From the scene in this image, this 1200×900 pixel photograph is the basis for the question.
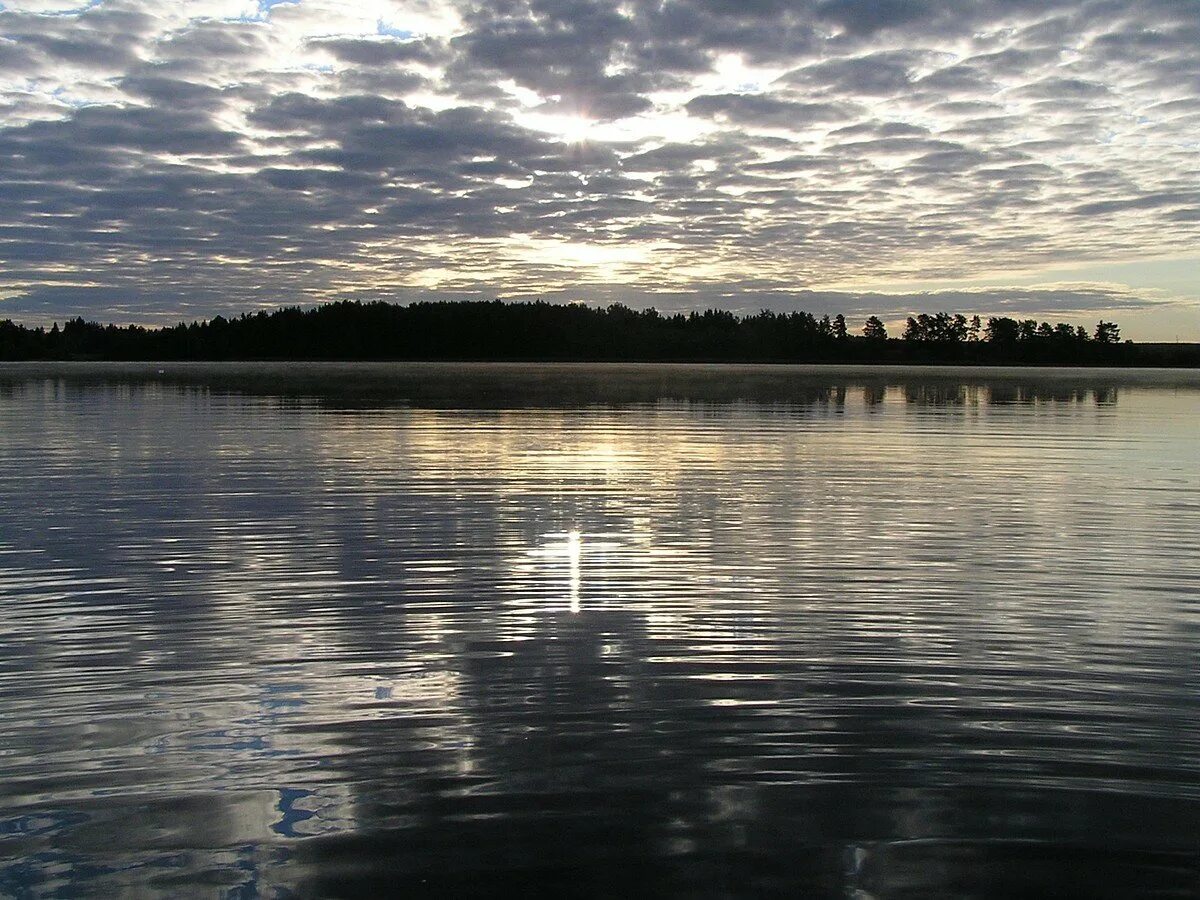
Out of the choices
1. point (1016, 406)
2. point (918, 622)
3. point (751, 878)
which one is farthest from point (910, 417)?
point (751, 878)

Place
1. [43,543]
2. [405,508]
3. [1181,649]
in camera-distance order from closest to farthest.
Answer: [1181,649], [43,543], [405,508]

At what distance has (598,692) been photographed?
8859mm

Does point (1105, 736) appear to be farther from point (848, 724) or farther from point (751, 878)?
point (751, 878)

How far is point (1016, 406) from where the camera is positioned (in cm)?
5831

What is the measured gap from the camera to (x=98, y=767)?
23.7 feet

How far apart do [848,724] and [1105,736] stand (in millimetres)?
1929

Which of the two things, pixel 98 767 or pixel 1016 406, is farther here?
pixel 1016 406

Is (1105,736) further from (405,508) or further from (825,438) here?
(825,438)

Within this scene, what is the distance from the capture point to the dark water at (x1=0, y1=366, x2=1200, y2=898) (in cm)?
602

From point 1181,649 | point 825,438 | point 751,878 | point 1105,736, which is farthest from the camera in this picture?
point 825,438

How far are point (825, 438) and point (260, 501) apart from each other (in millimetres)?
20407

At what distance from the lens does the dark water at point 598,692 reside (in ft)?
Result: 19.7

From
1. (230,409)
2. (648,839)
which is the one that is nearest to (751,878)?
(648,839)

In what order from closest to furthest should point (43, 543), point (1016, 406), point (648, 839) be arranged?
1. point (648, 839)
2. point (43, 543)
3. point (1016, 406)
